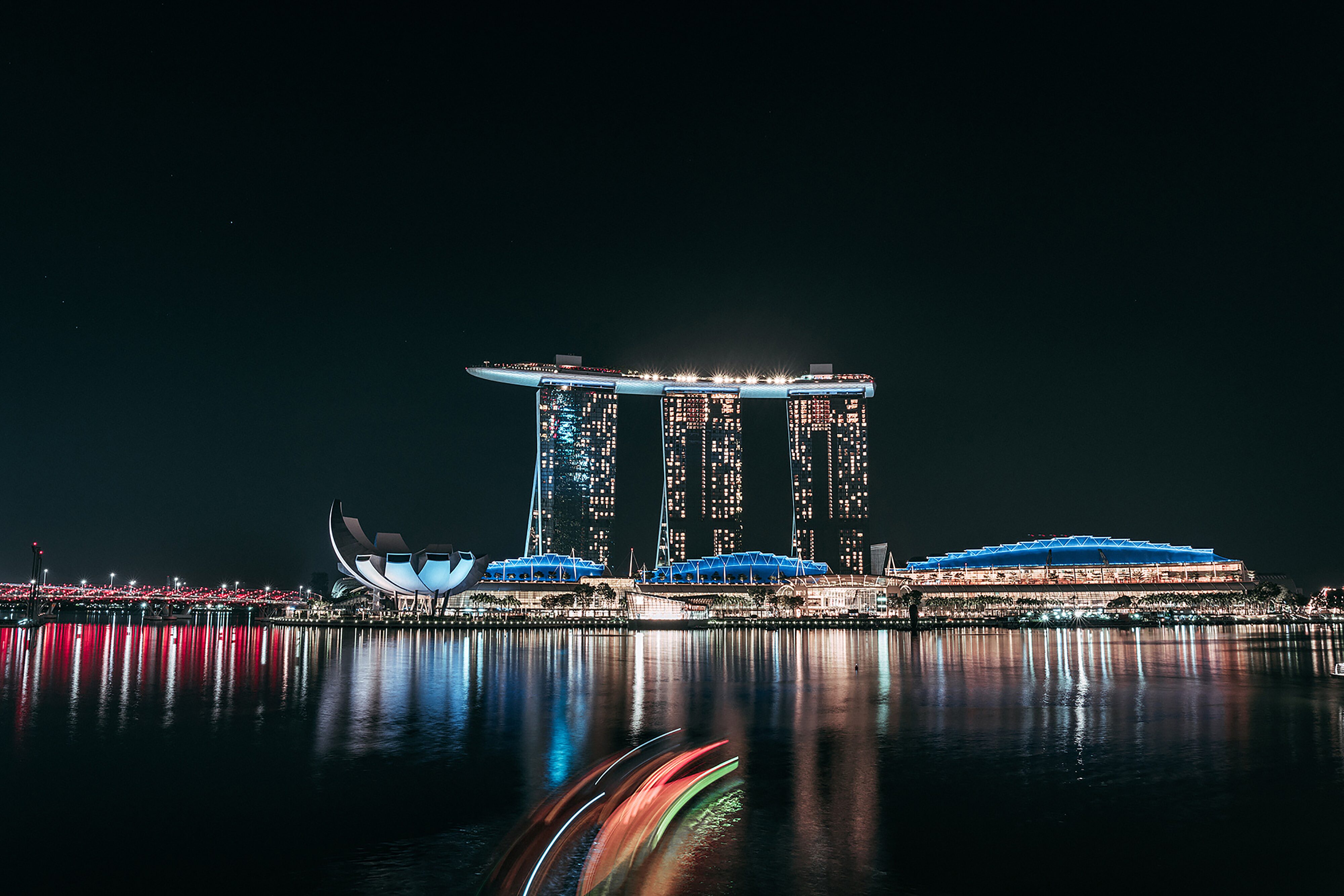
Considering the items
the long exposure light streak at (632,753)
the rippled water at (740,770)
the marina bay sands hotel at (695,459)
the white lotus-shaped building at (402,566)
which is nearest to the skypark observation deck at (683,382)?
the marina bay sands hotel at (695,459)

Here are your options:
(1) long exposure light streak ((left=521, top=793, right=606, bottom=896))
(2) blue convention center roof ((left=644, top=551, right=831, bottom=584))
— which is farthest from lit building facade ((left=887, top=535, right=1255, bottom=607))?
(1) long exposure light streak ((left=521, top=793, right=606, bottom=896))

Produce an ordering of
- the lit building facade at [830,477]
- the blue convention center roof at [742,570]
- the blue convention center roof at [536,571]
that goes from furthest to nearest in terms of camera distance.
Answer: the lit building facade at [830,477]
the blue convention center roof at [742,570]
the blue convention center roof at [536,571]

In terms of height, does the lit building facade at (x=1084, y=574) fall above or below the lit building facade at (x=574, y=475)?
below

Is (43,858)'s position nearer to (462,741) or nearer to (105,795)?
(105,795)

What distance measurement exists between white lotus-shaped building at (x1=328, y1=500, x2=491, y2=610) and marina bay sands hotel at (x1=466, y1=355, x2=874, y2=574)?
44.6m

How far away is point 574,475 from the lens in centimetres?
14688

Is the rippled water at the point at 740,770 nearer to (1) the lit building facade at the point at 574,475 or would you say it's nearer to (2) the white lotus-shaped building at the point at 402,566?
(2) the white lotus-shaped building at the point at 402,566

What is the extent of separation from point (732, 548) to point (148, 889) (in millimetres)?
145618

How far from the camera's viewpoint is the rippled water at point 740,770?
37.3 ft

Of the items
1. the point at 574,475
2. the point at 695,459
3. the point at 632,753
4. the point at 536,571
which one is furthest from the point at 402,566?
the point at 632,753

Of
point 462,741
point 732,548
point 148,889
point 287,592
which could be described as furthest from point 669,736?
point 287,592

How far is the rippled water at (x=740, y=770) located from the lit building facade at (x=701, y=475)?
117084 millimetres

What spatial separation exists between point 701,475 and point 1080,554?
60.5 metres

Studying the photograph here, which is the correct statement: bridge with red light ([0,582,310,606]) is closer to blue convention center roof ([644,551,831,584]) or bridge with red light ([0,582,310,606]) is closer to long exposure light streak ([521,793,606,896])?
blue convention center roof ([644,551,831,584])
